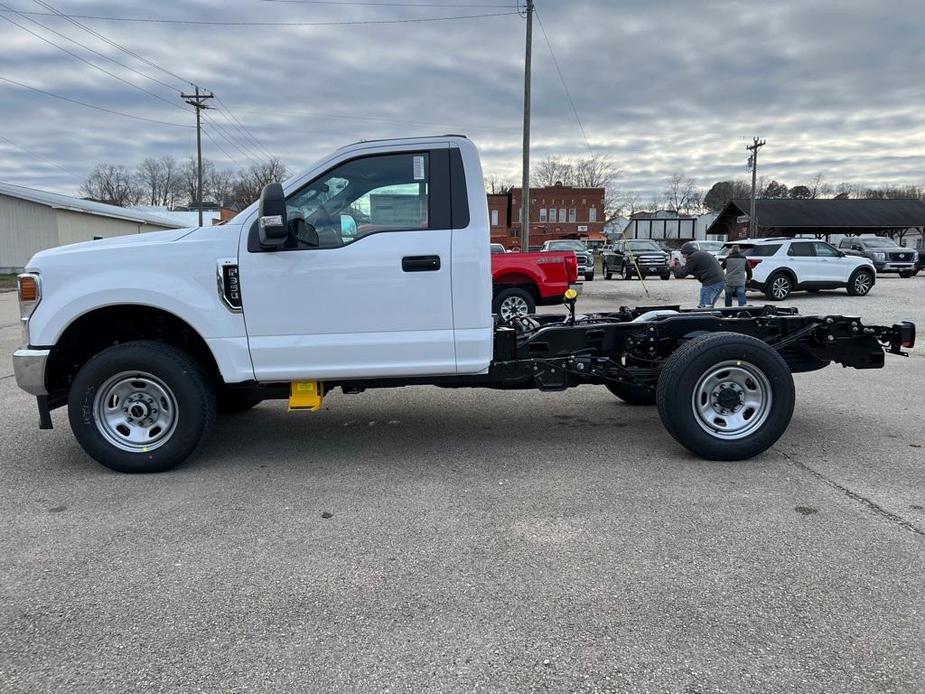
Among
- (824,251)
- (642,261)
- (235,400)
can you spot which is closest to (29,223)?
(642,261)

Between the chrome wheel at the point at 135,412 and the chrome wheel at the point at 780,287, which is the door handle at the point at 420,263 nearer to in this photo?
the chrome wheel at the point at 135,412

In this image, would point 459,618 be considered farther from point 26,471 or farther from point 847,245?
point 847,245

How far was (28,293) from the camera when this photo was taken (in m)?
4.48

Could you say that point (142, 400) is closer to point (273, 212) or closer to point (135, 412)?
point (135, 412)

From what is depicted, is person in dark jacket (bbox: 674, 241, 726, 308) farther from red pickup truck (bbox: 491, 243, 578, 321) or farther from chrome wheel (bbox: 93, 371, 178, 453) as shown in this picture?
chrome wheel (bbox: 93, 371, 178, 453)

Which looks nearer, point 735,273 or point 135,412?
point 135,412

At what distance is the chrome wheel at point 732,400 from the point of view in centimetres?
479

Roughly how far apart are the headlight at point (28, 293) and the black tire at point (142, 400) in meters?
0.49

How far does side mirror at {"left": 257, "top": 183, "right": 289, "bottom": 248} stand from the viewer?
4.13 m

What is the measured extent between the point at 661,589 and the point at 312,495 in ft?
7.52

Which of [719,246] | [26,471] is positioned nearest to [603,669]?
[26,471]

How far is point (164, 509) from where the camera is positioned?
13.5ft

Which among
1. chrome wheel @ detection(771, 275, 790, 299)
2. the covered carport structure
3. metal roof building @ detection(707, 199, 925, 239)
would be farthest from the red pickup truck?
metal roof building @ detection(707, 199, 925, 239)

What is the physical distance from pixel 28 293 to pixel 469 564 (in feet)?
11.5
